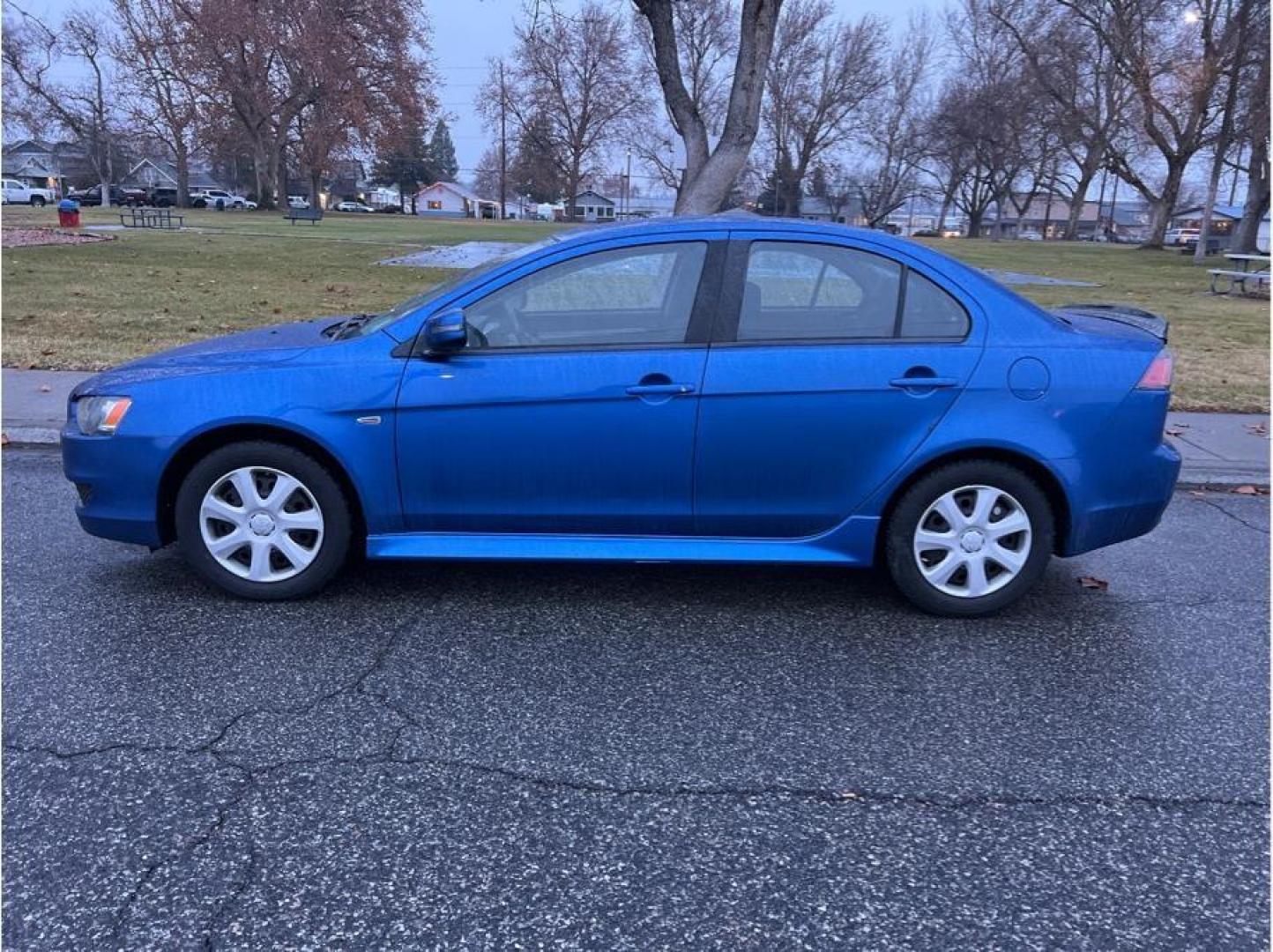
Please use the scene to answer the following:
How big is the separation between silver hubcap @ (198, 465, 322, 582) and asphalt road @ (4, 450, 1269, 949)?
0.20 m

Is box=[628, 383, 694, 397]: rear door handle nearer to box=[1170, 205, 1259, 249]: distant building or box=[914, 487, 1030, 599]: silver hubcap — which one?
box=[914, 487, 1030, 599]: silver hubcap

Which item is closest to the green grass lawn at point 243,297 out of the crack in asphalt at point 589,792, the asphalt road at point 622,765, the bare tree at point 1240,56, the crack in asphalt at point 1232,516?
the crack in asphalt at point 1232,516

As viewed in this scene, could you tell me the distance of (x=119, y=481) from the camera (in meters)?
4.09

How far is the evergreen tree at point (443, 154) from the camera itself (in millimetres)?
123875

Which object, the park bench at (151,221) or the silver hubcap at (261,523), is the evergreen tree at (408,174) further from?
the silver hubcap at (261,523)

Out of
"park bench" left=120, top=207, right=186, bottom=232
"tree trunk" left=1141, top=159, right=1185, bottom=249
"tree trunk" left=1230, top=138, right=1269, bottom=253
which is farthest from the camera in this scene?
"tree trunk" left=1141, top=159, right=1185, bottom=249

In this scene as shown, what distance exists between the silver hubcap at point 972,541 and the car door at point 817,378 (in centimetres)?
31

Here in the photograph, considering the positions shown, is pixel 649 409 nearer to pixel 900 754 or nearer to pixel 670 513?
pixel 670 513

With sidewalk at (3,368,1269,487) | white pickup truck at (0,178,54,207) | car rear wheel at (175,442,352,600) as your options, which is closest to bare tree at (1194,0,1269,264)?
sidewalk at (3,368,1269,487)

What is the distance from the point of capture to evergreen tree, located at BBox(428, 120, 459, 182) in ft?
406

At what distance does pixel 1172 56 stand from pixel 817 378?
141 feet

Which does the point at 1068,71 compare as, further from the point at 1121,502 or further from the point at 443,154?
the point at 443,154

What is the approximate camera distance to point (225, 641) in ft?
12.6

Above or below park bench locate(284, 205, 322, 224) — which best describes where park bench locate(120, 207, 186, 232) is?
below
